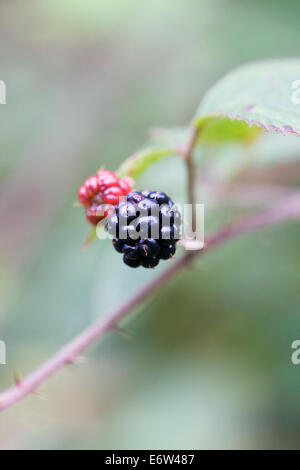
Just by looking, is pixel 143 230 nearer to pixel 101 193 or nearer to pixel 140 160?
pixel 101 193

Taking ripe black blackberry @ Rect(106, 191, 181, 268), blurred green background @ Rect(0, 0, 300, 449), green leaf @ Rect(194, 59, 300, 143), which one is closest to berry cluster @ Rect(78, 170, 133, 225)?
ripe black blackberry @ Rect(106, 191, 181, 268)

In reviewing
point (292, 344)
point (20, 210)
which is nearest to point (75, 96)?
point (20, 210)

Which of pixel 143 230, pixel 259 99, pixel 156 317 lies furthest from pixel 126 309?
pixel 156 317

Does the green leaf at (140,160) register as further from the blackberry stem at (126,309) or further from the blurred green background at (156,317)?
the blurred green background at (156,317)

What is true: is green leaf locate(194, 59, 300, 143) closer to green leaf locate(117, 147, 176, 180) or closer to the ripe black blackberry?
green leaf locate(117, 147, 176, 180)

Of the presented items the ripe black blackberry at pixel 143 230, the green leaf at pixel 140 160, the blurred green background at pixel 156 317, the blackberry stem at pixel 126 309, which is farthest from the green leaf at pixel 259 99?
the blurred green background at pixel 156 317
